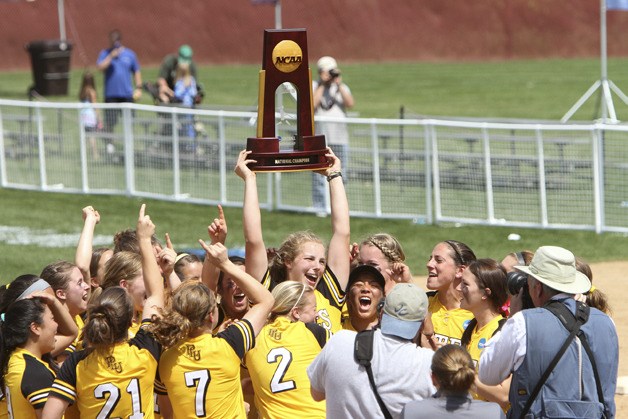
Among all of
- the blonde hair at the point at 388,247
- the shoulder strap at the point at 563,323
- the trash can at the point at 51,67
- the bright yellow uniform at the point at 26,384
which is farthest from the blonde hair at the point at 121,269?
the trash can at the point at 51,67

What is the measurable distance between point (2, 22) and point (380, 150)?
25.8 metres

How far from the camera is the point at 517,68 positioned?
40250mm

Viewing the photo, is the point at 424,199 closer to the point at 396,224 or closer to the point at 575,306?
the point at 396,224

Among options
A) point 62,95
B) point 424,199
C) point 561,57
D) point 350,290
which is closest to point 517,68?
point 561,57

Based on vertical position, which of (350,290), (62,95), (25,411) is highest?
(62,95)

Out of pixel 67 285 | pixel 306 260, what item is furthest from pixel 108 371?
pixel 306 260

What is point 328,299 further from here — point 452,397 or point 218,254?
point 452,397

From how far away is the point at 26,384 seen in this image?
6.29 metres

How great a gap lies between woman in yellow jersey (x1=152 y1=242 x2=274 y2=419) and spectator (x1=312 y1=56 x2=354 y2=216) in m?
10.1

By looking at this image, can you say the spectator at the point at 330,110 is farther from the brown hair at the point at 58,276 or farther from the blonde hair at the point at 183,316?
the blonde hair at the point at 183,316

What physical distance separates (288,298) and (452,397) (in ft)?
5.08

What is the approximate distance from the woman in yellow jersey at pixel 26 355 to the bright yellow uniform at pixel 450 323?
247cm

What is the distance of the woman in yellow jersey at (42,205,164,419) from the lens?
6148 mm

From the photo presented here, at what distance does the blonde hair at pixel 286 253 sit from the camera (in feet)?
24.6
